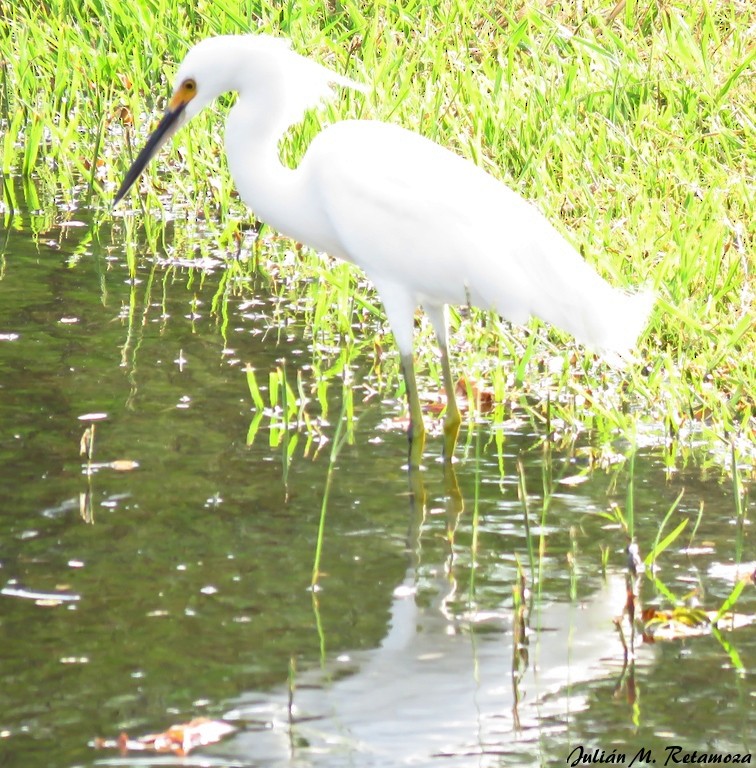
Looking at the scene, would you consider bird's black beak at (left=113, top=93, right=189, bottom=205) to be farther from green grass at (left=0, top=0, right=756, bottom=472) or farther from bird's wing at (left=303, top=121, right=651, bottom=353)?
green grass at (left=0, top=0, right=756, bottom=472)

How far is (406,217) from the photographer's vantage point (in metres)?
4.82

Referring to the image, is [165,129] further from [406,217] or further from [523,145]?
[523,145]

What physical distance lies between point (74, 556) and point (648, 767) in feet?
5.23

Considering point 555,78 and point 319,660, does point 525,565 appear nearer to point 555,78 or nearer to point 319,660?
point 319,660

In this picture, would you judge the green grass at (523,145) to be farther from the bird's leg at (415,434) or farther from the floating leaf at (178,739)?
the floating leaf at (178,739)

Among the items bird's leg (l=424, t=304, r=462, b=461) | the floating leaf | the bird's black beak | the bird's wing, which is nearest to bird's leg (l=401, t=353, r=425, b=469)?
bird's leg (l=424, t=304, r=462, b=461)

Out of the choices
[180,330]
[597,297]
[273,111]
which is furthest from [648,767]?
[180,330]

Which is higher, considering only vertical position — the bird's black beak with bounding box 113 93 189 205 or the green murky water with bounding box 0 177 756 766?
the bird's black beak with bounding box 113 93 189 205

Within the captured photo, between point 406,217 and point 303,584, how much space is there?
144 centimetres

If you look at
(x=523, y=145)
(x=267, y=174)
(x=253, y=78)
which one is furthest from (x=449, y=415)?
(x=523, y=145)

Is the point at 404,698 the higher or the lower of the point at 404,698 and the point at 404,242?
the lower

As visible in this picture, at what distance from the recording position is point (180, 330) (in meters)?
5.64

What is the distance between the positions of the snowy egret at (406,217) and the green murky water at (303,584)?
1.33 ft

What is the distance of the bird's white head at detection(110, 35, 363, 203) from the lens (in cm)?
494
